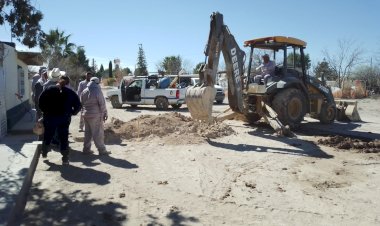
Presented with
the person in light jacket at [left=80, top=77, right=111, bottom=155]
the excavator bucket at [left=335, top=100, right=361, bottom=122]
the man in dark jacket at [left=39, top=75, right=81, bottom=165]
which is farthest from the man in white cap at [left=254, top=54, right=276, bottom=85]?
the man in dark jacket at [left=39, top=75, right=81, bottom=165]

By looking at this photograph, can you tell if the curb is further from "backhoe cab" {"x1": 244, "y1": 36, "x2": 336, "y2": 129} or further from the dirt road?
"backhoe cab" {"x1": 244, "y1": 36, "x2": 336, "y2": 129}

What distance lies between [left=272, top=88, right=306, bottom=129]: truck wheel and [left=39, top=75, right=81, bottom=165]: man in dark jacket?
20.5ft

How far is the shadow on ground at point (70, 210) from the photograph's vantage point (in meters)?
4.93

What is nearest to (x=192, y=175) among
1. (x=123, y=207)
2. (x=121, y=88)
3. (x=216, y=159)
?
(x=216, y=159)

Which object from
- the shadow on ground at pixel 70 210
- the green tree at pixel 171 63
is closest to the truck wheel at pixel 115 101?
the shadow on ground at pixel 70 210

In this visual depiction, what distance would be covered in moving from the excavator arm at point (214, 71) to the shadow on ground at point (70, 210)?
452 centimetres

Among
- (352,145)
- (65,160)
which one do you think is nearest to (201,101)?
(65,160)

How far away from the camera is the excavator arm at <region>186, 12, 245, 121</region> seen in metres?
9.92

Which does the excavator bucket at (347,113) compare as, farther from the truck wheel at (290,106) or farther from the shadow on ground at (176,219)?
the shadow on ground at (176,219)

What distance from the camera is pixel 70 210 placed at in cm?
531

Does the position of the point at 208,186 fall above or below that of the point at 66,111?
below

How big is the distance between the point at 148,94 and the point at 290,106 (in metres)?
10.3

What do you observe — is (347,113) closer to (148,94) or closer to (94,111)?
(148,94)

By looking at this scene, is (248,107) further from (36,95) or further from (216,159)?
(36,95)
